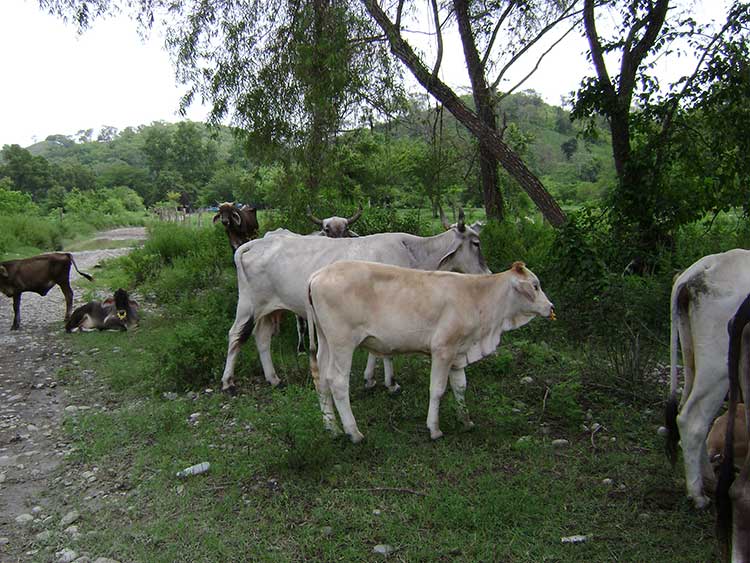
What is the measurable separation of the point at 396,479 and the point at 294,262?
120 inches

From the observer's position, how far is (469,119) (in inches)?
410

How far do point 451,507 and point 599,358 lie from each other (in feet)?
10.9

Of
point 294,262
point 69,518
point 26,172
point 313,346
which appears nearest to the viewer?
point 69,518

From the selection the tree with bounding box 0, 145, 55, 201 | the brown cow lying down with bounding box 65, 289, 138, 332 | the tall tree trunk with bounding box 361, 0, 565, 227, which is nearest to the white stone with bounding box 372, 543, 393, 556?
the tall tree trunk with bounding box 361, 0, 565, 227

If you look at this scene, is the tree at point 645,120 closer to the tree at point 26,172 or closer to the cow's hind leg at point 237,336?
the cow's hind leg at point 237,336

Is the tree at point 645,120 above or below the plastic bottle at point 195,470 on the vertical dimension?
above

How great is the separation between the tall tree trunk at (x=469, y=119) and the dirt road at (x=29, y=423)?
6.45m

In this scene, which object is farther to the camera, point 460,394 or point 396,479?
point 460,394

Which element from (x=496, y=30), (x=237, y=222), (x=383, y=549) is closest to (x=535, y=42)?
(x=496, y=30)

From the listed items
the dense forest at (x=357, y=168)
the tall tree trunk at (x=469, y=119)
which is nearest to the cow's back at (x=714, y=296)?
the tall tree trunk at (x=469, y=119)

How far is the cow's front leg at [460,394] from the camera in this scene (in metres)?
5.71

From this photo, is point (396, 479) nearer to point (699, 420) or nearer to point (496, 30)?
point (699, 420)

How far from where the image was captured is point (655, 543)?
3.97 m

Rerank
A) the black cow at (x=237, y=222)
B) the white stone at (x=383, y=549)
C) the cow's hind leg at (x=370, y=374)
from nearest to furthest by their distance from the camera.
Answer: the white stone at (x=383, y=549)
the cow's hind leg at (x=370, y=374)
the black cow at (x=237, y=222)
